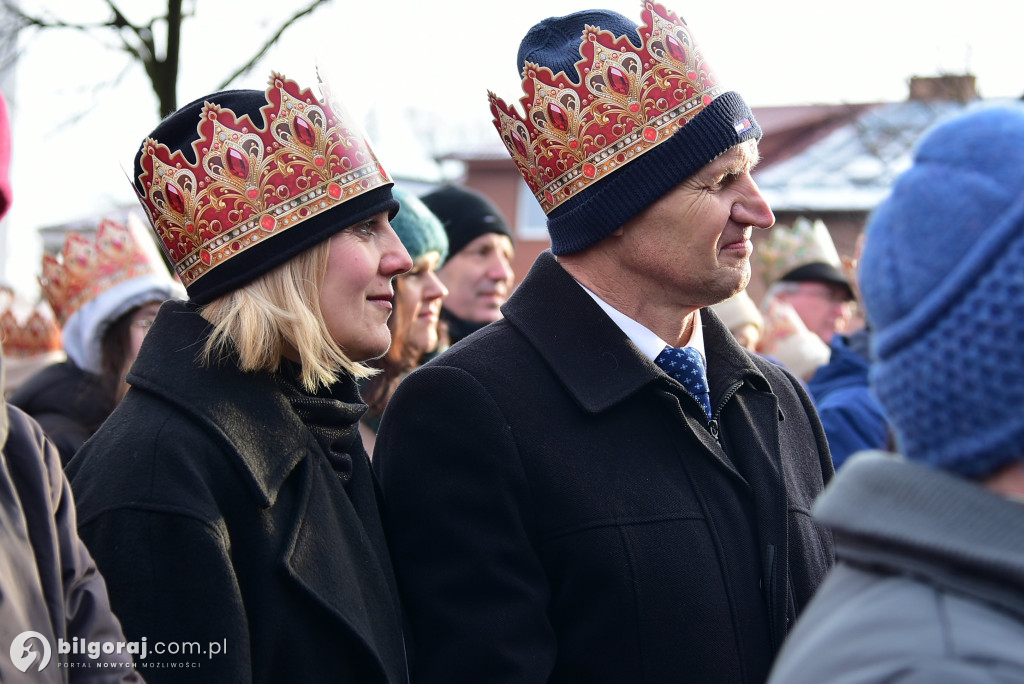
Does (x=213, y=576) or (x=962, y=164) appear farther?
(x=213, y=576)

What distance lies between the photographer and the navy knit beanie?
2812 mm

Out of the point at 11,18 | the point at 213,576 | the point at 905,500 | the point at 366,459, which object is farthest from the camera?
the point at 11,18

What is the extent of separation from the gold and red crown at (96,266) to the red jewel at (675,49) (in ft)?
10.7

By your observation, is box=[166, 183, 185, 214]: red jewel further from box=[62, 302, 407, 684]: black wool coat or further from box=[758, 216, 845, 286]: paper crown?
box=[758, 216, 845, 286]: paper crown

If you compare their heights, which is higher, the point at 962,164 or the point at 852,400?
the point at 962,164

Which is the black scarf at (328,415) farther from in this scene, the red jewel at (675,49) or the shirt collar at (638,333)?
the red jewel at (675,49)

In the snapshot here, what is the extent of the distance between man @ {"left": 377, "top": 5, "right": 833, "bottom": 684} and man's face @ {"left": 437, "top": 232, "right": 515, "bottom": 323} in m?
2.20

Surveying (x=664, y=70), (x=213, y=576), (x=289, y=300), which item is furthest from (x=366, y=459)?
(x=664, y=70)

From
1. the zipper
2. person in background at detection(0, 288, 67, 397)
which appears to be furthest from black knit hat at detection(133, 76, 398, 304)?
person in background at detection(0, 288, 67, 397)

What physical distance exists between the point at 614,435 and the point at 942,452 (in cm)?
134

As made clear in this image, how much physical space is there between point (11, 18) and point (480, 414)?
30.2 feet

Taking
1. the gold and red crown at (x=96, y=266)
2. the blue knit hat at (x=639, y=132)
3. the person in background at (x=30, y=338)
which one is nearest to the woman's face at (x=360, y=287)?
the blue knit hat at (x=639, y=132)

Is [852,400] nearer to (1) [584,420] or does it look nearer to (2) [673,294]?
(2) [673,294]

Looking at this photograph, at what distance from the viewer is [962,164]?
4.19 ft
